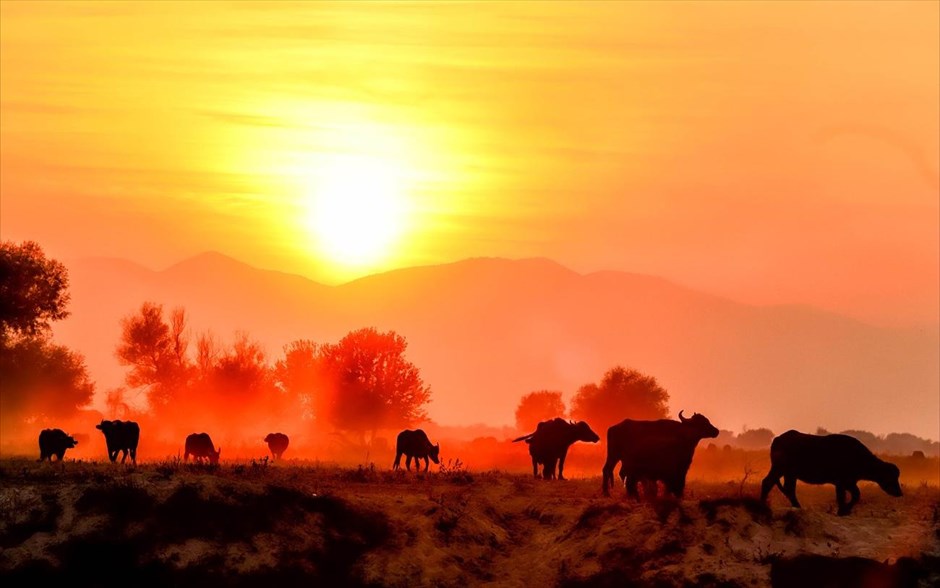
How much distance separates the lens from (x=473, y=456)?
9038 cm

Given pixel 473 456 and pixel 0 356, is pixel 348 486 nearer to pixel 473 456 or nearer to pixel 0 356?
pixel 473 456

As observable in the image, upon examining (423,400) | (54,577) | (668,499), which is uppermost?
(423,400)

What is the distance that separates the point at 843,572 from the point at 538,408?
317 ft

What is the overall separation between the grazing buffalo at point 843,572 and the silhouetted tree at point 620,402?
70870mm

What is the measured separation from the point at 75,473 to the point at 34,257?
2873 centimetres

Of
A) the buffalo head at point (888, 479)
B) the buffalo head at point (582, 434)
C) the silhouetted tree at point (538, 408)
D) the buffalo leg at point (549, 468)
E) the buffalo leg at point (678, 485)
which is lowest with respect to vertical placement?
the buffalo leg at point (678, 485)

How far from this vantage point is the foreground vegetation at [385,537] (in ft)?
112

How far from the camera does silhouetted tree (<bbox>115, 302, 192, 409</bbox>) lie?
98.8 metres

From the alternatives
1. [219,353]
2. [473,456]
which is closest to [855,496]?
[473,456]

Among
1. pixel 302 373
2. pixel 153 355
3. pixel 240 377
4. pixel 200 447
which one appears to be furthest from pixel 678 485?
pixel 153 355

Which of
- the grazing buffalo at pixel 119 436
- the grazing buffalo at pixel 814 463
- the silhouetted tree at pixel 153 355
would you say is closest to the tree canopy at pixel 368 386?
the silhouetted tree at pixel 153 355

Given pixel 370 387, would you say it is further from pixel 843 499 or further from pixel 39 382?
pixel 843 499

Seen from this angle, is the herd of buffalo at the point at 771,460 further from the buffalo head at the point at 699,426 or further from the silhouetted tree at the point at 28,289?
the silhouetted tree at the point at 28,289

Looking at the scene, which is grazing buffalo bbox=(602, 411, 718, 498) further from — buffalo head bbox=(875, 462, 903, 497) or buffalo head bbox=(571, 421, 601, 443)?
buffalo head bbox=(571, 421, 601, 443)
